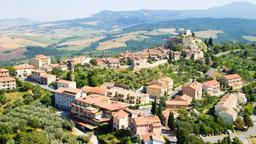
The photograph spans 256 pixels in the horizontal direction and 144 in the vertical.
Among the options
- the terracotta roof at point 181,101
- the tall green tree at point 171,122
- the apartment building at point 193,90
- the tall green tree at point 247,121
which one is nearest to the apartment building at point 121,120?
the tall green tree at point 171,122

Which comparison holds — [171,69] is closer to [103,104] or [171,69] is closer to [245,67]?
[245,67]

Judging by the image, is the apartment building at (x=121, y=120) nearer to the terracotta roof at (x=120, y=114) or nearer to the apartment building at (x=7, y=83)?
the terracotta roof at (x=120, y=114)

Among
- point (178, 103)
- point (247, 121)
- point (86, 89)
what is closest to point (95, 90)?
point (86, 89)

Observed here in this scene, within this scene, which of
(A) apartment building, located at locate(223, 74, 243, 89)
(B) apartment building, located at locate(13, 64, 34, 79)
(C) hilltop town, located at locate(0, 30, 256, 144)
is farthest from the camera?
(B) apartment building, located at locate(13, 64, 34, 79)

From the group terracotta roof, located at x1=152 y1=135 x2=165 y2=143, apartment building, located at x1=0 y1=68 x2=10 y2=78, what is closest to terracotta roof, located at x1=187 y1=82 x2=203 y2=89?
terracotta roof, located at x1=152 y1=135 x2=165 y2=143

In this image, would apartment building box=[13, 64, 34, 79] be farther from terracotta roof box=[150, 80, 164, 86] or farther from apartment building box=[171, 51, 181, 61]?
apartment building box=[171, 51, 181, 61]

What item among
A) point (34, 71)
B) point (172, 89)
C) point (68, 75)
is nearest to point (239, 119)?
point (172, 89)
